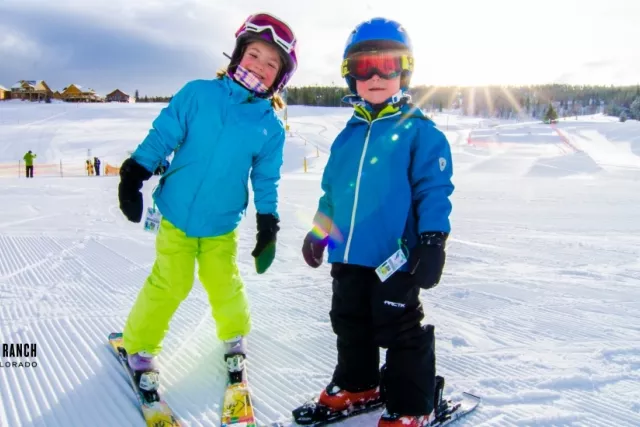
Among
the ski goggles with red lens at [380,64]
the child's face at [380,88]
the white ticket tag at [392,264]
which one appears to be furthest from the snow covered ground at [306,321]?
the ski goggles with red lens at [380,64]

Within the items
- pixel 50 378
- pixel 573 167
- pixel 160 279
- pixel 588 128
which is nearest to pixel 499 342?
pixel 160 279

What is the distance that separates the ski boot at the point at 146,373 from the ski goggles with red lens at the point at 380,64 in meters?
1.73

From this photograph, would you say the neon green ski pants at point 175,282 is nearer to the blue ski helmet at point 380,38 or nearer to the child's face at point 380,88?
the child's face at point 380,88

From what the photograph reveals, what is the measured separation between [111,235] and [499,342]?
14.9ft

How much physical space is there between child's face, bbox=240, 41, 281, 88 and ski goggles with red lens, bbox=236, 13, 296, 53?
6 cm

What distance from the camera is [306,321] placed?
3318mm

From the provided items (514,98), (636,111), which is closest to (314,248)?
(636,111)

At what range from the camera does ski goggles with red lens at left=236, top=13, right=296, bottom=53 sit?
2525 mm

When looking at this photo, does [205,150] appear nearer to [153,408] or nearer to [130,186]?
[130,186]

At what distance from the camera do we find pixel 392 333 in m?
2.07

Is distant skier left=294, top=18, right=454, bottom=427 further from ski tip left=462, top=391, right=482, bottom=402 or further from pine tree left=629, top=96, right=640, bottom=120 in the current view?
pine tree left=629, top=96, right=640, bottom=120

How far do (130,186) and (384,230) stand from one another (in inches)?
49.1

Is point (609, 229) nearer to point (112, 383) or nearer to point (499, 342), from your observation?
point (499, 342)

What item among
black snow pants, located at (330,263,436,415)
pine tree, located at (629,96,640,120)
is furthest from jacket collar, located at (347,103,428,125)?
pine tree, located at (629,96,640,120)
